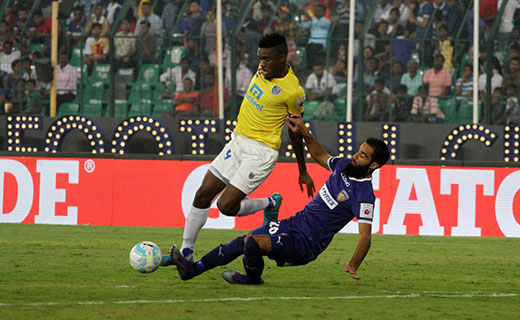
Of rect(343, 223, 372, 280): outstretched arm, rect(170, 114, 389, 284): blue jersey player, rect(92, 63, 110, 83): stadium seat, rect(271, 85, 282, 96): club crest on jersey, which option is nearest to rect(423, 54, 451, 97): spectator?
rect(92, 63, 110, 83): stadium seat

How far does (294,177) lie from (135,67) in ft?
12.5

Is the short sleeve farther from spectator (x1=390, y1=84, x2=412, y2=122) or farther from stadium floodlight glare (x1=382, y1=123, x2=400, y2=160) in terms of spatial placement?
spectator (x1=390, y1=84, x2=412, y2=122)

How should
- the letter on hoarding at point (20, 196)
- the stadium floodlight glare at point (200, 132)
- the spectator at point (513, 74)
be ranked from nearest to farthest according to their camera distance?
the letter on hoarding at point (20, 196) < the stadium floodlight glare at point (200, 132) < the spectator at point (513, 74)

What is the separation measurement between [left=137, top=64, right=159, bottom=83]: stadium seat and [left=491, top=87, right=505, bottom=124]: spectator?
19.3 ft

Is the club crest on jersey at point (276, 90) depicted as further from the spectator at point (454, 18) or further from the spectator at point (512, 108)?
the spectator at point (454, 18)

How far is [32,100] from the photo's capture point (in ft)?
54.1

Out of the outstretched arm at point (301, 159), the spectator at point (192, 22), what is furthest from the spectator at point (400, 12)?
the outstretched arm at point (301, 159)

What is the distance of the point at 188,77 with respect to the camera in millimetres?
16266

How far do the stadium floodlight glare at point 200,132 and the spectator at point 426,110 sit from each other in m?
3.38

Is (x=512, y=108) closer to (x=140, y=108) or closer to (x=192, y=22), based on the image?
(x=192, y=22)

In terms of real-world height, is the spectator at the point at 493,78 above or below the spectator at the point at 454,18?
below

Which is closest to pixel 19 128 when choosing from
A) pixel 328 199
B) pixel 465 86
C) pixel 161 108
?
pixel 161 108

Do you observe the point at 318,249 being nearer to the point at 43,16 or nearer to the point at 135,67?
the point at 135,67

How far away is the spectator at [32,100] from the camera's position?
16453mm
